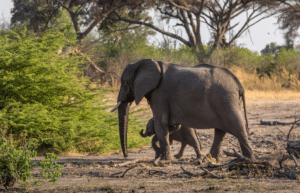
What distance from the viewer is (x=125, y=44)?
80.7ft

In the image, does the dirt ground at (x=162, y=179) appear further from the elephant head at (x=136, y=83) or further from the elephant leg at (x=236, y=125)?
the elephant head at (x=136, y=83)

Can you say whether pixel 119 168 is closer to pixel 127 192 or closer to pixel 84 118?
pixel 127 192

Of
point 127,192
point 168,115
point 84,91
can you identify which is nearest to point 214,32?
point 84,91

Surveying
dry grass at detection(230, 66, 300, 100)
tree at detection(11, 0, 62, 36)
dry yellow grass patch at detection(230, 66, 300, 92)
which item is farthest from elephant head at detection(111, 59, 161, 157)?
tree at detection(11, 0, 62, 36)

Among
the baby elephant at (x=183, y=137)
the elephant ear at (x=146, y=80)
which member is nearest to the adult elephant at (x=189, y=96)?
Result: the elephant ear at (x=146, y=80)

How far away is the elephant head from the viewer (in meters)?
5.82

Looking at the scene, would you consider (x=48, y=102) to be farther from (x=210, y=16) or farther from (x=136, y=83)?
(x=210, y=16)

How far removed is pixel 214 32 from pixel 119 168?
20304 millimetres

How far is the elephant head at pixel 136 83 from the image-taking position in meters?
5.82

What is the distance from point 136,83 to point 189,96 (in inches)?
39.2

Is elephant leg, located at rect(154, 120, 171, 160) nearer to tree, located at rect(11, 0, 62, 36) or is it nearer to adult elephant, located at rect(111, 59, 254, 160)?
adult elephant, located at rect(111, 59, 254, 160)

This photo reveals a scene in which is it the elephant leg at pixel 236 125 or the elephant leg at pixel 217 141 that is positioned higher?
the elephant leg at pixel 236 125

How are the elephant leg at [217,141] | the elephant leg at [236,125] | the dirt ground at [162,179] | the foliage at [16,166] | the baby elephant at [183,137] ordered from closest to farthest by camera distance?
the dirt ground at [162,179] → the foliage at [16,166] → the elephant leg at [236,125] → the elephant leg at [217,141] → the baby elephant at [183,137]

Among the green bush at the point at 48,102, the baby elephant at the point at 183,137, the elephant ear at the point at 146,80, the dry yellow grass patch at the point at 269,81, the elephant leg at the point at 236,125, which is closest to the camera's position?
the elephant leg at the point at 236,125
